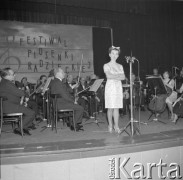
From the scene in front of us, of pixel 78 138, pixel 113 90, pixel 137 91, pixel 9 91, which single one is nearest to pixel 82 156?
pixel 78 138

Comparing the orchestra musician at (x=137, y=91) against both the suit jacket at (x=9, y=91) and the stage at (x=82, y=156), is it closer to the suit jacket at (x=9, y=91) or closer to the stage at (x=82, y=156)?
the stage at (x=82, y=156)

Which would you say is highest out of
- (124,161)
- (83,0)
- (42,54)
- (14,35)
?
(83,0)

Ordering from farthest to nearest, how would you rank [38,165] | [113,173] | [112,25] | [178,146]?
[112,25] < [178,146] < [113,173] < [38,165]

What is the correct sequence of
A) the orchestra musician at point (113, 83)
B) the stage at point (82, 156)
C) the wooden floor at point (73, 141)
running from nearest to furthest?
the stage at point (82, 156)
the wooden floor at point (73, 141)
the orchestra musician at point (113, 83)

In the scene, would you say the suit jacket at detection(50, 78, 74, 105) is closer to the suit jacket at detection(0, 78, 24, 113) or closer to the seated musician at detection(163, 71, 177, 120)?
the suit jacket at detection(0, 78, 24, 113)

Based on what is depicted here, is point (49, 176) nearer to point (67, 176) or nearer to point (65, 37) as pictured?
point (67, 176)

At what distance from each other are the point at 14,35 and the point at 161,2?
5.91 metres

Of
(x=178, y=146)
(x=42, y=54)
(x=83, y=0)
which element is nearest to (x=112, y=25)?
(x=83, y=0)

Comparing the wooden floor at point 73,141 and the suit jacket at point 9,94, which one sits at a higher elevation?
the suit jacket at point 9,94

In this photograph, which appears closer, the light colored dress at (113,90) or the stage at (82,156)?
the stage at (82,156)

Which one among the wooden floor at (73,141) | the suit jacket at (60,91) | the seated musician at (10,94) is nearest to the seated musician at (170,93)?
the wooden floor at (73,141)

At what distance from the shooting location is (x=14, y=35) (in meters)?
9.11

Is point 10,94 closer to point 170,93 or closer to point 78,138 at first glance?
point 78,138

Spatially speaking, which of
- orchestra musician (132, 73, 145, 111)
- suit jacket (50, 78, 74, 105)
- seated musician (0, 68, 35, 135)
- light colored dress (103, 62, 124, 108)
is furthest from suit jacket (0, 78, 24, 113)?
orchestra musician (132, 73, 145, 111)
